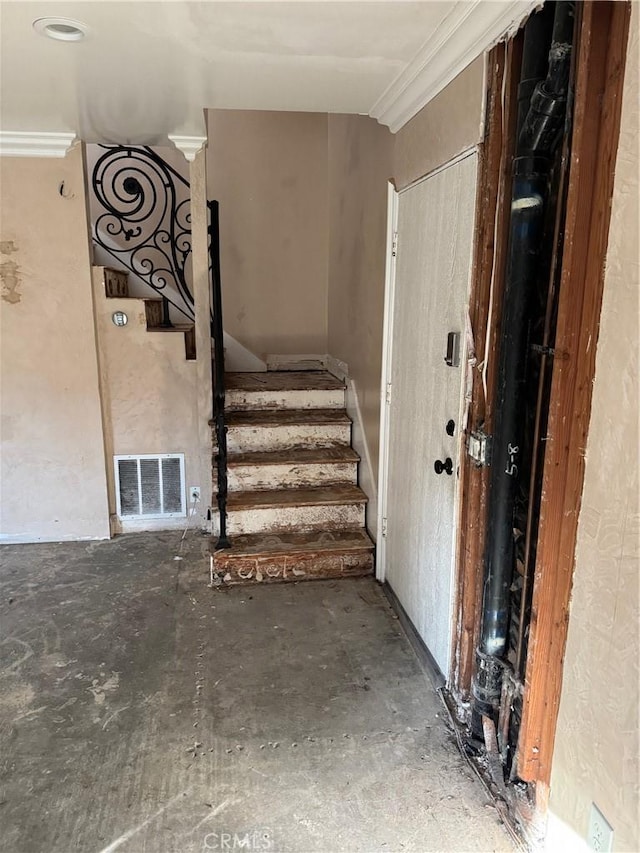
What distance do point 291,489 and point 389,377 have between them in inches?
41.7

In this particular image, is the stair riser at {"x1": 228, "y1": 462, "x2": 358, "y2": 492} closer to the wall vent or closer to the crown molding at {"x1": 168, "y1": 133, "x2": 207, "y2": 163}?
the wall vent

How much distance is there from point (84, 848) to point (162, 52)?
2551mm

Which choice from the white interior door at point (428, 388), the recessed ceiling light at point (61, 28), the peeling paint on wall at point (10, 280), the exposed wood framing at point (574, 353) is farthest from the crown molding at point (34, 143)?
the exposed wood framing at point (574, 353)

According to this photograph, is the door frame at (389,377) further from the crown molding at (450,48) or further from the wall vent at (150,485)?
the wall vent at (150,485)

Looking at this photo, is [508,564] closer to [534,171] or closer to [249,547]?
[534,171]

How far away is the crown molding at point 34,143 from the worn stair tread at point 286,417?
178 cm

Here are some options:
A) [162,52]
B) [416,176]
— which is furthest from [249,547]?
[162,52]

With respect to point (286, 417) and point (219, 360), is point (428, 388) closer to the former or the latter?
point (219, 360)

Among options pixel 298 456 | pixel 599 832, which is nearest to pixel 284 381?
pixel 298 456

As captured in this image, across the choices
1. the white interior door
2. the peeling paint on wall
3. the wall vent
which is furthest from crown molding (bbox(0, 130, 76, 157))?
the white interior door

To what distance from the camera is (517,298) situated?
166cm

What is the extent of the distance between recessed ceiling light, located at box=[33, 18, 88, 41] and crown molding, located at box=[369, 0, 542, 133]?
1.13m

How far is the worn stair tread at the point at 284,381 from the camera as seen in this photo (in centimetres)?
395

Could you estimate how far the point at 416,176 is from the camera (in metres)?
2.42
